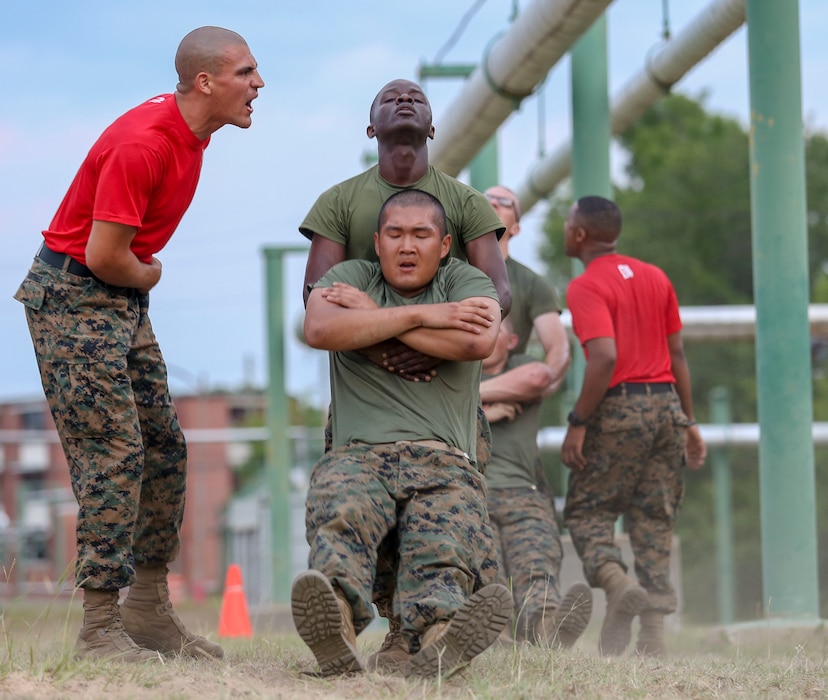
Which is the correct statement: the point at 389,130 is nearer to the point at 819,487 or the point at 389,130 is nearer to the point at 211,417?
the point at 819,487

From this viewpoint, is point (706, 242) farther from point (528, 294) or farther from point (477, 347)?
point (477, 347)

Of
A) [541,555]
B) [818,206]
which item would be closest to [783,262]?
[541,555]

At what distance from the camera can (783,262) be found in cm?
830

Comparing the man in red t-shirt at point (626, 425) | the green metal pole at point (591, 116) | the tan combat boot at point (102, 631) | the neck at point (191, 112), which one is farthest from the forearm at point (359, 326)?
the green metal pole at point (591, 116)

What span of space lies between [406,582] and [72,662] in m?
1.17

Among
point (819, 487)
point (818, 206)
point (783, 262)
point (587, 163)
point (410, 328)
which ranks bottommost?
point (819, 487)

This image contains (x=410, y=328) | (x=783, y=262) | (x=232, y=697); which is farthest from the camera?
(x=783, y=262)

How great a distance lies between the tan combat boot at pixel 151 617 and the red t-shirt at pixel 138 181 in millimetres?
1355

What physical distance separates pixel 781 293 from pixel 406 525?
4275 millimetres

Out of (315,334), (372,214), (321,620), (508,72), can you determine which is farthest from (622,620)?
(508,72)

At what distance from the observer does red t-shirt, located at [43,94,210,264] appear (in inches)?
199

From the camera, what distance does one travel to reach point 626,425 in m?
7.45

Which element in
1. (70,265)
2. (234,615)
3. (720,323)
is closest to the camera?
(70,265)

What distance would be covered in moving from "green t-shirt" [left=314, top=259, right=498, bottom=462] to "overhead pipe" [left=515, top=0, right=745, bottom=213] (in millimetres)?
7249
